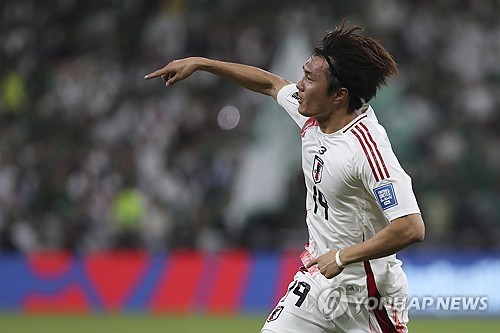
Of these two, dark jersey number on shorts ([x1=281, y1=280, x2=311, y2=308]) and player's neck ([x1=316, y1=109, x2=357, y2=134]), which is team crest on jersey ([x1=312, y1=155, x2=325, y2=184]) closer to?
player's neck ([x1=316, y1=109, x2=357, y2=134])

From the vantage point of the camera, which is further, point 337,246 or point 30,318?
point 30,318

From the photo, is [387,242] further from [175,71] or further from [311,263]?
[175,71]

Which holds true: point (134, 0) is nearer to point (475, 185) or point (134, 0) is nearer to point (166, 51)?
point (166, 51)

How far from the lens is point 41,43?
1947cm

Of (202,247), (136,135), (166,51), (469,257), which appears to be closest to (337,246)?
(469,257)

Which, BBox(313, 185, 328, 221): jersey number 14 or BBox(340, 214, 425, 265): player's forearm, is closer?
BBox(340, 214, 425, 265): player's forearm

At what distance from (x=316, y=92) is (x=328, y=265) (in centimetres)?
105

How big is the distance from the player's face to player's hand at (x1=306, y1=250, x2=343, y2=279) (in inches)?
34.4

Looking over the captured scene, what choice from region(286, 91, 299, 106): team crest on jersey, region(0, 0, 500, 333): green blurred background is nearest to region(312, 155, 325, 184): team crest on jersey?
region(286, 91, 299, 106): team crest on jersey

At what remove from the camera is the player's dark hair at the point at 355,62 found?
5988mm

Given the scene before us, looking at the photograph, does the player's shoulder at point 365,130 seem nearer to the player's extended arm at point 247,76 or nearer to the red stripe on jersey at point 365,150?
the red stripe on jersey at point 365,150

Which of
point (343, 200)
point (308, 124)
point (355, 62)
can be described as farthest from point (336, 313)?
point (355, 62)

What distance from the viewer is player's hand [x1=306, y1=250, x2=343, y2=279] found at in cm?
566

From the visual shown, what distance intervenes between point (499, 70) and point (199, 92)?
16.0ft
